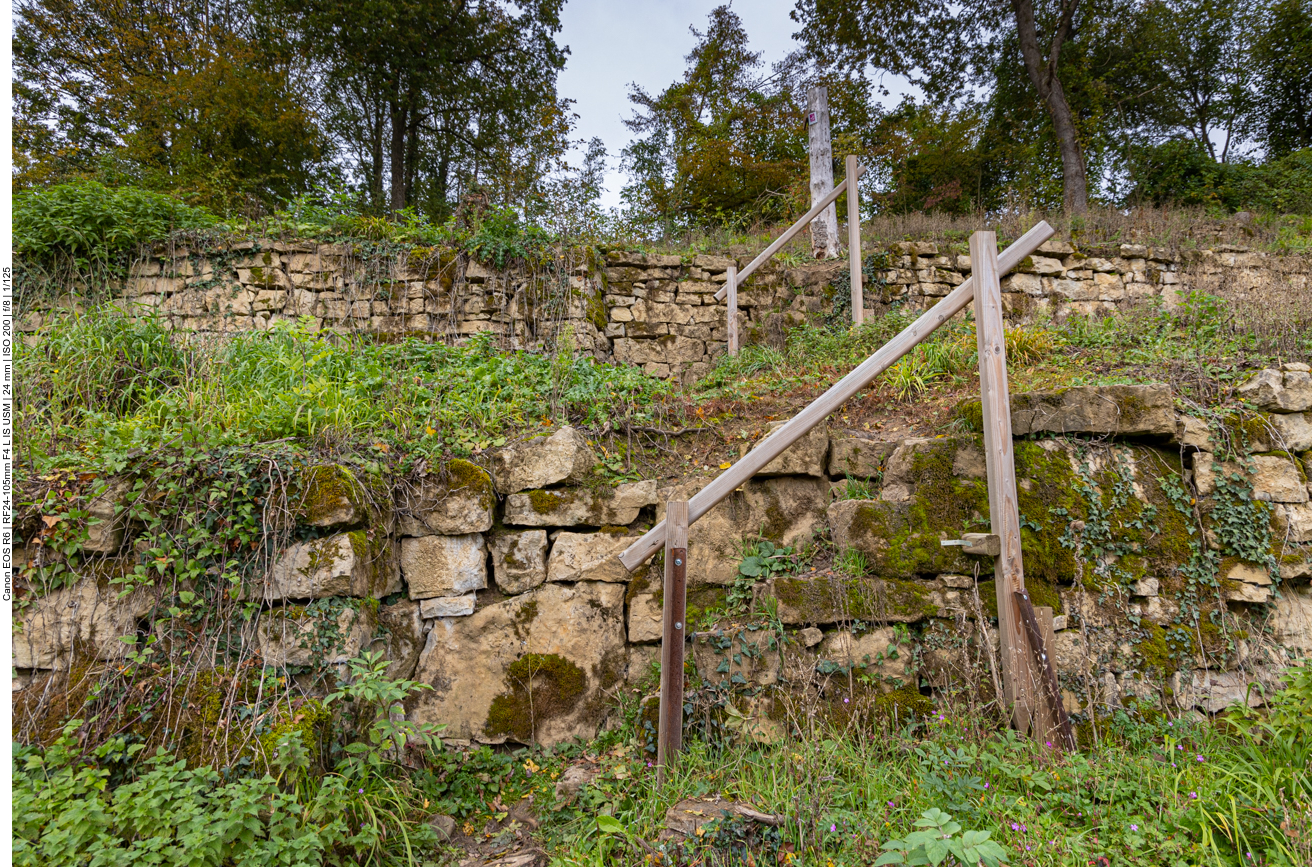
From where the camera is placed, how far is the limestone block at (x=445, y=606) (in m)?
3.28

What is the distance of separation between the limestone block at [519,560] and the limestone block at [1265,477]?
3.67 meters

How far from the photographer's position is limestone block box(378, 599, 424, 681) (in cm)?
317

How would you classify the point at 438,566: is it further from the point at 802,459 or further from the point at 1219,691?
the point at 1219,691

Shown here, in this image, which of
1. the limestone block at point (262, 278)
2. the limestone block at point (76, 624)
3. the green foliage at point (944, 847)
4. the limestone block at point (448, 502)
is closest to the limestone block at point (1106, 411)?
the green foliage at point (944, 847)

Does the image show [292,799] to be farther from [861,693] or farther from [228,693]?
[861,693]

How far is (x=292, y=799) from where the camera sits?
224cm

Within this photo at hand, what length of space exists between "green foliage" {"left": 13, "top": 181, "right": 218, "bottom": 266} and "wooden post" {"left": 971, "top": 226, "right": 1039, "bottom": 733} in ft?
23.1

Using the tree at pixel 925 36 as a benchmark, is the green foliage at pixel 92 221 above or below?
below

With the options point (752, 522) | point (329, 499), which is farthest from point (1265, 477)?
point (329, 499)

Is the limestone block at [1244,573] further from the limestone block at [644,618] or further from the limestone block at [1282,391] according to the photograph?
the limestone block at [644,618]

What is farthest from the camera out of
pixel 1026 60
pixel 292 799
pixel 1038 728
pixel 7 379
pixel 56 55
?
pixel 1026 60

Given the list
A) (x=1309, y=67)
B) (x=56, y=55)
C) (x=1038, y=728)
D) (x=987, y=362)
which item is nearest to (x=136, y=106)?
(x=56, y=55)

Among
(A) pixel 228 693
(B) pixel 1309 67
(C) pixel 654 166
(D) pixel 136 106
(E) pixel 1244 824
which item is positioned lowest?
(E) pixel 1244 824

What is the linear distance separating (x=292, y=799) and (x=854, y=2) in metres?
16.3
